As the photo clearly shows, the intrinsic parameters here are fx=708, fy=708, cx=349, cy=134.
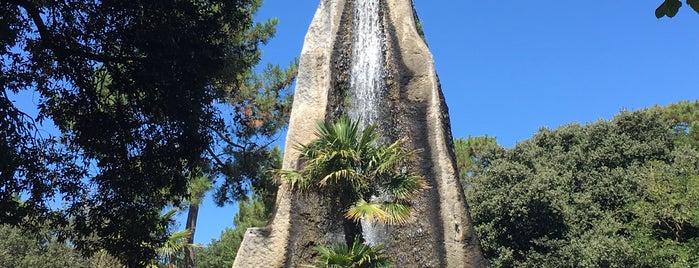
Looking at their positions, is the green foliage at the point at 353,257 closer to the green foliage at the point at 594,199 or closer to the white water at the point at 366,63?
the white water at the point at 366,63

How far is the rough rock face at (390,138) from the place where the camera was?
12.1 metres

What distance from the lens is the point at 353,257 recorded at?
9.74 meters

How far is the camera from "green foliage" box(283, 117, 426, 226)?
10.2 m

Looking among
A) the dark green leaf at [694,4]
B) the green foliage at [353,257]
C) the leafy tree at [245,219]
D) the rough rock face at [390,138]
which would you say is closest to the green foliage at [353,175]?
the green foliage at [353,257]

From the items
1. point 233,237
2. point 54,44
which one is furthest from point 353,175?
point 233,237

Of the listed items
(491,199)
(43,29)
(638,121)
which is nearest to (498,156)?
(491,199)

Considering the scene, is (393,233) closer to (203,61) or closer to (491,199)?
(203,61)

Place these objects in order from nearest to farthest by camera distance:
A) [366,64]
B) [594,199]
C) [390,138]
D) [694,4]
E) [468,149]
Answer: [694,4]
[390,138]
[366,64]
[594,199]
[468,149]

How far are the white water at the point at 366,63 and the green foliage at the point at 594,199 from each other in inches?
359

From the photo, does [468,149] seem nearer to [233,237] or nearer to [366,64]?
[233,237]

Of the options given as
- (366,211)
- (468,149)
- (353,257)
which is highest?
(468,149)

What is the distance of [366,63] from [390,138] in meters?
1.82

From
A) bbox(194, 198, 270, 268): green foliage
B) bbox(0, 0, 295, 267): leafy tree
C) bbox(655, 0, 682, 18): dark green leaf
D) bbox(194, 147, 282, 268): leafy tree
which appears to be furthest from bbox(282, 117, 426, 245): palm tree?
bbox(194, 198, 270, 268): green foliage

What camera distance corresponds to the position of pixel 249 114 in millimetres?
20984
